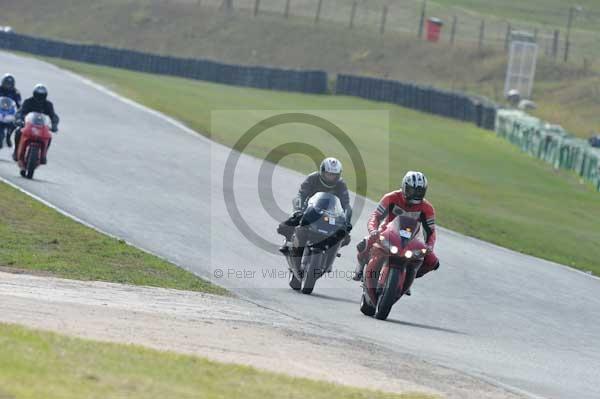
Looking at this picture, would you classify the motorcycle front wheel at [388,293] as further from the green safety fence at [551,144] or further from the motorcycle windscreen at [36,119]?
the green safety fence at [551,144]

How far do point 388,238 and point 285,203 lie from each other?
9.36m

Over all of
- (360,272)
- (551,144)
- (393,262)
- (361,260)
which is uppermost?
(551,144)

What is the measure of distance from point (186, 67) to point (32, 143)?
37930 millimetres

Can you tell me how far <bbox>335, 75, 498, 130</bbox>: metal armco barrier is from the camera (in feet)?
169

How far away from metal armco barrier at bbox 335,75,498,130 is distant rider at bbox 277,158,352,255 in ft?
116

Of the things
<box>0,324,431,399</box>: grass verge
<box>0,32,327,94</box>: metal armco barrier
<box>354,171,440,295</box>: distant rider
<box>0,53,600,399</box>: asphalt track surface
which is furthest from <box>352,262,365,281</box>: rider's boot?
<box>0,32,327,94</box>: metal armco barrier

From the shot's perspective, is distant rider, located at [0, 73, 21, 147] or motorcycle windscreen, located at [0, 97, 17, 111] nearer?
motorcycle windscreen, located at [0, 97, 17, 111]

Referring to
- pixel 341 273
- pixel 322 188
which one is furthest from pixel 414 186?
pixel 341 273

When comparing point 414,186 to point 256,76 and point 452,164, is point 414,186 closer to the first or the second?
point 452,164

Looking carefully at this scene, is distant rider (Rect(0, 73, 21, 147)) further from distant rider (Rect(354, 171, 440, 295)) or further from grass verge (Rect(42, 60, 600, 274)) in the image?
distant rider (Rect(354, 171, 440, 295))

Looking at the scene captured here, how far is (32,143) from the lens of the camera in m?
22.4

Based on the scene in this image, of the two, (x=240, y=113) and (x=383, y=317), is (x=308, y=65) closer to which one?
(x=240, y=113)

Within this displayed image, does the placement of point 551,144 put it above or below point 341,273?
above

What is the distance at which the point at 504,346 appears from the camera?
43.6 ft
